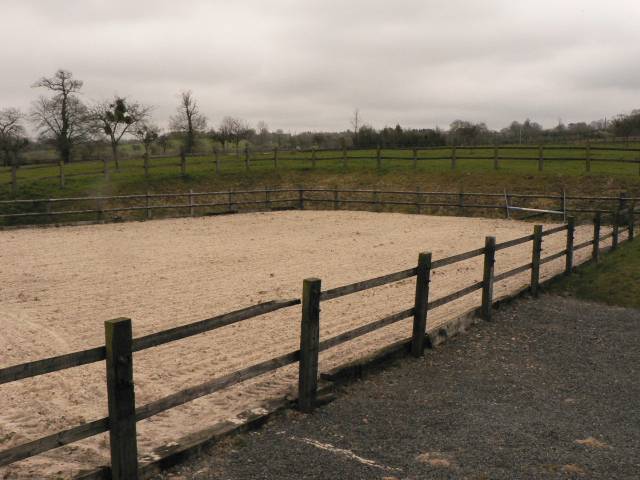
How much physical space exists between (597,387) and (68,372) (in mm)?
5640

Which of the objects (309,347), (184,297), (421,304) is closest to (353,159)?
(184,297)

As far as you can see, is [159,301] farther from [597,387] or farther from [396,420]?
[597,387]

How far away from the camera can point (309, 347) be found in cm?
498

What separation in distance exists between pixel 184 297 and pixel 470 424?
627 centimetres

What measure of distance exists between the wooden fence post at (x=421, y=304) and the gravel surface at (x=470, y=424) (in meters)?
0.17

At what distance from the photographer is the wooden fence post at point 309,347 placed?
493 cm

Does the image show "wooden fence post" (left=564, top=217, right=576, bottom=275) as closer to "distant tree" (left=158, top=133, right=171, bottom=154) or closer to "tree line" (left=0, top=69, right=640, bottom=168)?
"tree line" (left=0, top=69, right=640, bottom=168)

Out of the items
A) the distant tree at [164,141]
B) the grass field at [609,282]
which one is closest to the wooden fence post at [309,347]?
the grass field at [609,282]

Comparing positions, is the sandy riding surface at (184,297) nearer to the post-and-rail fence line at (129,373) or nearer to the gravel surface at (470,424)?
the post-and-rail fence line at (129,373)

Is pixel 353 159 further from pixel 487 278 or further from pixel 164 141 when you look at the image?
pixel 164 141

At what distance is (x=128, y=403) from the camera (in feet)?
11.7

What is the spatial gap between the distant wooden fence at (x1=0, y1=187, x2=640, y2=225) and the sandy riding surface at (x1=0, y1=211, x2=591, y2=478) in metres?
2.45

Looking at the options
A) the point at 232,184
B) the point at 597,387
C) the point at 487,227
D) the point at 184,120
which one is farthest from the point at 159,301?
the point at 184,120

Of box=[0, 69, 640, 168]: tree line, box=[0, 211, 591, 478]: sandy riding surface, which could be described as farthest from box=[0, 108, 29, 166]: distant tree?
box=[0, 211, 591, 478]: sandy riding surface
